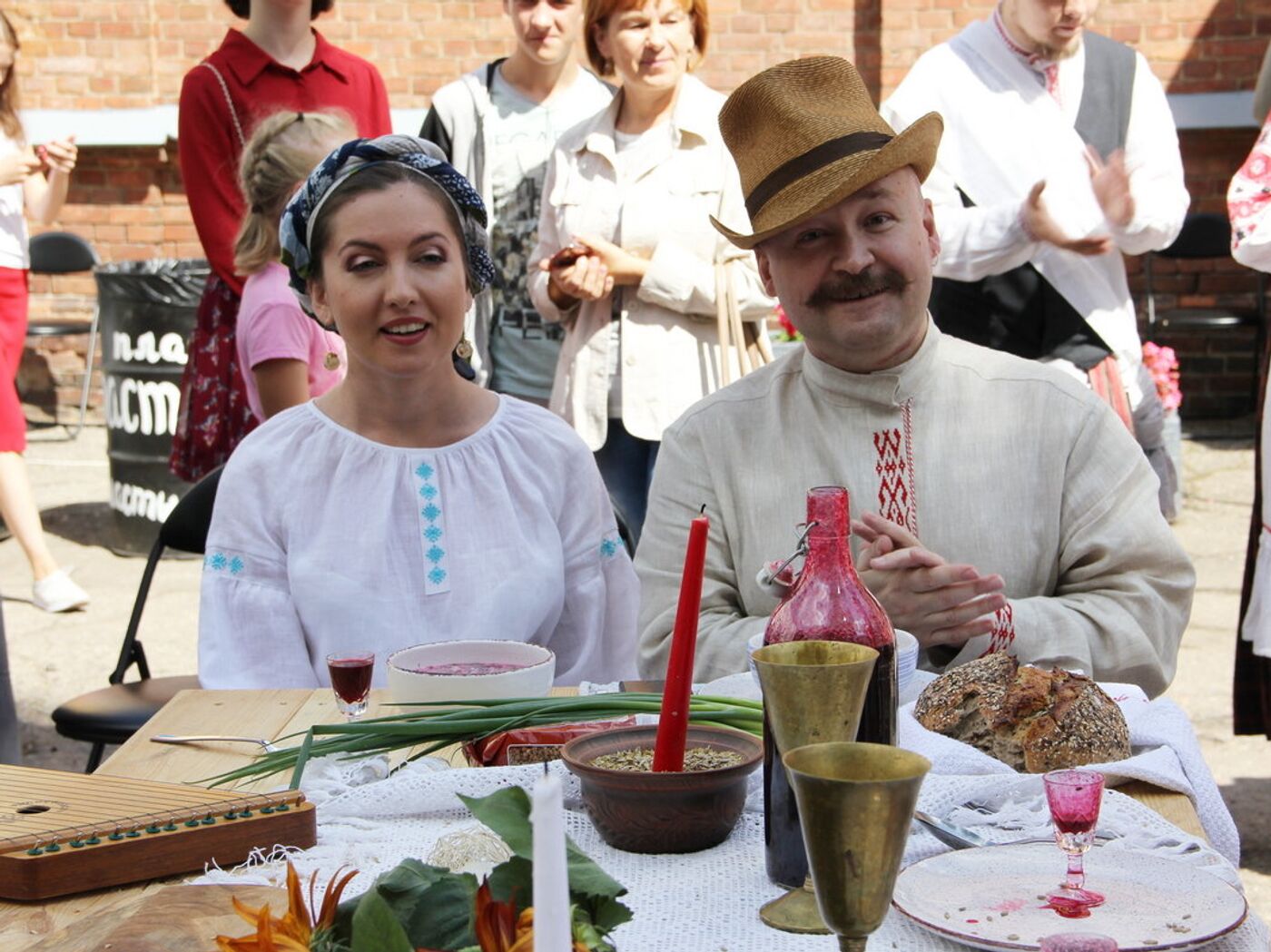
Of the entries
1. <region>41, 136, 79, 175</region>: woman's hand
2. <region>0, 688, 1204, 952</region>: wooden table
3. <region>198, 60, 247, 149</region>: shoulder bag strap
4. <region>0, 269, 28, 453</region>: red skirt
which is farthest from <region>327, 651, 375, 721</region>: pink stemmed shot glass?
<region>0, 269, 28, 453</region>: red skirt

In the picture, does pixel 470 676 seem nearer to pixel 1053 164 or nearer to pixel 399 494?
pixel 399 494

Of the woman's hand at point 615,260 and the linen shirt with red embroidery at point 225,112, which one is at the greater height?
the linen shirt with red embroidery at point 225,112

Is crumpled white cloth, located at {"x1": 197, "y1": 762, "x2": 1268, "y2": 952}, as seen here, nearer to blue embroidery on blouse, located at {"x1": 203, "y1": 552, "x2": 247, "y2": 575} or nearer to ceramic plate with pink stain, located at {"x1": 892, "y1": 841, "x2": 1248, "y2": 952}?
ceramic plate with pink stain, located at {"x1": 892, "y1": 841, "x2": 1248, "y2": 952}

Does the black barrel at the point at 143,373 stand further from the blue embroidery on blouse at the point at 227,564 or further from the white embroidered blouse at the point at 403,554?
the blue embroidery on blouse at the point at 227,564

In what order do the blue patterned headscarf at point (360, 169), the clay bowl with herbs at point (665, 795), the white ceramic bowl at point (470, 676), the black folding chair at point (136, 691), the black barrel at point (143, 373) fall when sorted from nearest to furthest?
the clay bowl with herbs at point (665, 795) → the white ceramic bowl at point (470, 676) → the blue patterned headscarf at point (360, 169) → the black folding chair at point (136, 691) → the black barrel at point (143, 373)

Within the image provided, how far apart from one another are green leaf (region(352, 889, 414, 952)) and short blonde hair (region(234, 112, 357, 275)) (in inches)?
113

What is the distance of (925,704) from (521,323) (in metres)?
2.83

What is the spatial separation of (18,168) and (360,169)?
3.36 m

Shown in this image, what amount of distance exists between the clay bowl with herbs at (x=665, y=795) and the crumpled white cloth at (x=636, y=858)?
2cm

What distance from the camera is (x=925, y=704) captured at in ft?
6.13

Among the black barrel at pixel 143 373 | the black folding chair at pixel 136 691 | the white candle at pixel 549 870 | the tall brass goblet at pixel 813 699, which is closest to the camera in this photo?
the white candle at pixel 549 870

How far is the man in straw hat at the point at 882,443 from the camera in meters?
2.42

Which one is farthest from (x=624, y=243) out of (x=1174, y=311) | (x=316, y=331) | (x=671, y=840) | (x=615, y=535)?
(x=1174, y=311)

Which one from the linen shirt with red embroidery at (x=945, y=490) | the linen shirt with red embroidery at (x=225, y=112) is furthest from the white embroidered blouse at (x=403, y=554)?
the linen shirt with red embroidery at (x=225, y=112)
